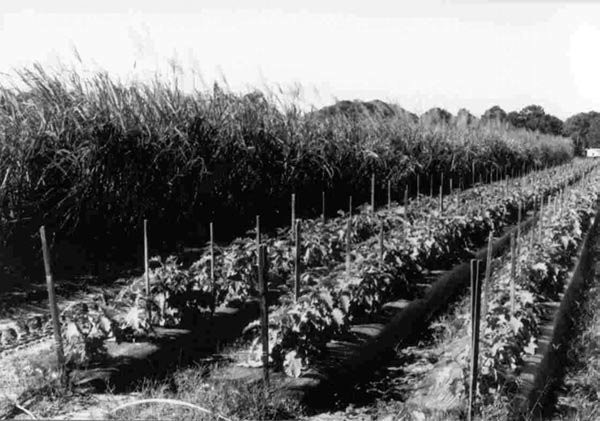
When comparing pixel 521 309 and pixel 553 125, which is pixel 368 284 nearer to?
pixel 521 309

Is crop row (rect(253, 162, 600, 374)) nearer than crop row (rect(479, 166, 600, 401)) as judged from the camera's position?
No

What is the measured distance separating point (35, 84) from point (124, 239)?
199cm

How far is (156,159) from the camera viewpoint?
7211mm

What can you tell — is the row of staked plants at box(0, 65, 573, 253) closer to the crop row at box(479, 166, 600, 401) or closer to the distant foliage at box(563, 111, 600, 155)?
the crop row at box(479, 166, 600, 401)

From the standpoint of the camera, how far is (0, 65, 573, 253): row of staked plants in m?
6.18

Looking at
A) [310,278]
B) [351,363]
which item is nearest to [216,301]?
[310,278]

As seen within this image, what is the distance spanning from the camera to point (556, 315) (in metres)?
5.69

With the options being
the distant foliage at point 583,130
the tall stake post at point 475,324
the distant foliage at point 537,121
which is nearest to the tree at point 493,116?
the distant foliage at point 537,121

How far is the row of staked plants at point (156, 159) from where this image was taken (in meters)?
6.18

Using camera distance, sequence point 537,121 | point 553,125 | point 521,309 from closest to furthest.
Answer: point 521,309 < point 537,121 < point 553,125

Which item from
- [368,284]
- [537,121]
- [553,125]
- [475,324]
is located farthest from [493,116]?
[475,324]

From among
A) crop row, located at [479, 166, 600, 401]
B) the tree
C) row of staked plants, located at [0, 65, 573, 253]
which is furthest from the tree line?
crop row, located at [479, 166, 600, 401]

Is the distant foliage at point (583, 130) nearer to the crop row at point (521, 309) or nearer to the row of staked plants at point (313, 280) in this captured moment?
the crop row at point (521, 309)

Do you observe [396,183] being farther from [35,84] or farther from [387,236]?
[35,84]
